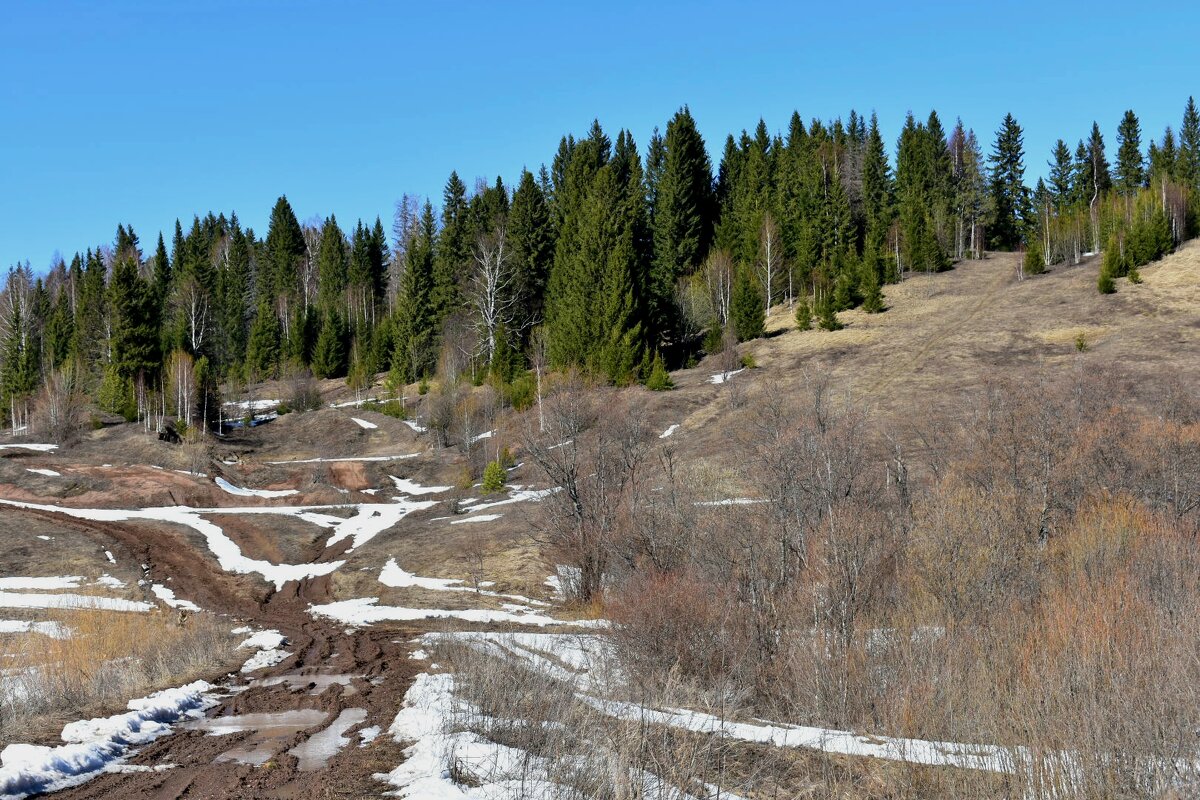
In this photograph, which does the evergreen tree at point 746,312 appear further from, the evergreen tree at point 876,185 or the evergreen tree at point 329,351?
the evergreen tree at point 329,351

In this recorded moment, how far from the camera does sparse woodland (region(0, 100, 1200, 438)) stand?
2549 inches

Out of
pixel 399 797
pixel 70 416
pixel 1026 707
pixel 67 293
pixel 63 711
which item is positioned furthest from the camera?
pixel 67 293

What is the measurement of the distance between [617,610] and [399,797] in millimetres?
9646

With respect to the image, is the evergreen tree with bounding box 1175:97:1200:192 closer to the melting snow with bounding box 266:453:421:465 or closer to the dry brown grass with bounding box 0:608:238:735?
the melting snow with bounding box 266:453:421:465

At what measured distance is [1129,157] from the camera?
324ft

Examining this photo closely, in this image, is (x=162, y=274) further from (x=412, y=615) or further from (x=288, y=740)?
(x=288, y=740)

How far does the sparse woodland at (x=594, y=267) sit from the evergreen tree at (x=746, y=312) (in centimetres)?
20

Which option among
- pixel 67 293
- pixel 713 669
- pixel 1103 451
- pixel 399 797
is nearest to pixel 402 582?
pixel 713 669

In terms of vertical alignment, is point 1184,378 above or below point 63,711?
above

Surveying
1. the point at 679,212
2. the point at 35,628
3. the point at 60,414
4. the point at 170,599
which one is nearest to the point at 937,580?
the point at 35,628

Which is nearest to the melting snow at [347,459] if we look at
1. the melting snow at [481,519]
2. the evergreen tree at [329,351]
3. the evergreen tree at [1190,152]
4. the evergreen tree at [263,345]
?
the melting snow at [481,519]

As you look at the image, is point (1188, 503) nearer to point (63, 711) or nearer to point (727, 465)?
point (727, 465)

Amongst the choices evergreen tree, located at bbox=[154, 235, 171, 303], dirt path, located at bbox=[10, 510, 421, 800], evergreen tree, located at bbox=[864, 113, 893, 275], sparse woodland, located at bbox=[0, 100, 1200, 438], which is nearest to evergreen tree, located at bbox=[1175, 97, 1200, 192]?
sparse woodland, located at bbox=[0, 100, 1200, 438]

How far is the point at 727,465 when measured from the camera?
39.2 metres
